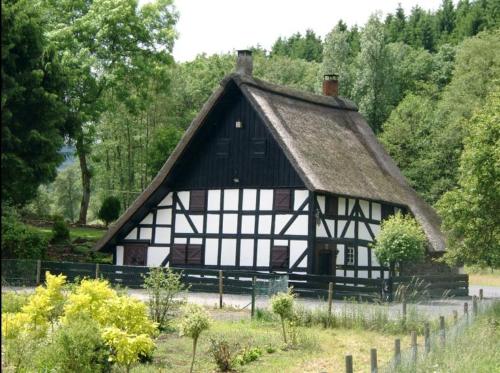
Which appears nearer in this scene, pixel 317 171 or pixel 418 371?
pixel 418 371

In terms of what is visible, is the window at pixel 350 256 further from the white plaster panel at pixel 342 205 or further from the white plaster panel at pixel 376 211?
the white plaster panel at pixel 376 211

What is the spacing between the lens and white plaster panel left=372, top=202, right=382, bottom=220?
108ft

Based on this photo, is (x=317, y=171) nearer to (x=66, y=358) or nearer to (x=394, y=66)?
(x=66, y=358)

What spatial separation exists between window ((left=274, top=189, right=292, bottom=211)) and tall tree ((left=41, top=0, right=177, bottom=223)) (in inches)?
481

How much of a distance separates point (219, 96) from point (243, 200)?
406 centimetres

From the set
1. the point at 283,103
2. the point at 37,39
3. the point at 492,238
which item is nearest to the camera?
the point at 492,238

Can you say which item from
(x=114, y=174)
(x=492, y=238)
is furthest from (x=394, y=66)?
(x=492, y=238)

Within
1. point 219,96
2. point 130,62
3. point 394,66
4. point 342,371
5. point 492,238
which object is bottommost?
point 342,371

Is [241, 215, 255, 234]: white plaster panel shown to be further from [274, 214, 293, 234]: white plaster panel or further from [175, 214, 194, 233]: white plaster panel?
[175, 214, 194, 233]: white plaster panel

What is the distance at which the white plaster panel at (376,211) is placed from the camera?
32.8 metres

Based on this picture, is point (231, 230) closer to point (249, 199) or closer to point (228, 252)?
point (228, 252)

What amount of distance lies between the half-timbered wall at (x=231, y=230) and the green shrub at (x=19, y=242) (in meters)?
3.87

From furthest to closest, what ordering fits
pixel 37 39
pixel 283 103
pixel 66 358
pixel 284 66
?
pixel 284 66
pixel 283 103
pixel 37 39
pixel 66 358

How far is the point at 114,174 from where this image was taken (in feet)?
201
